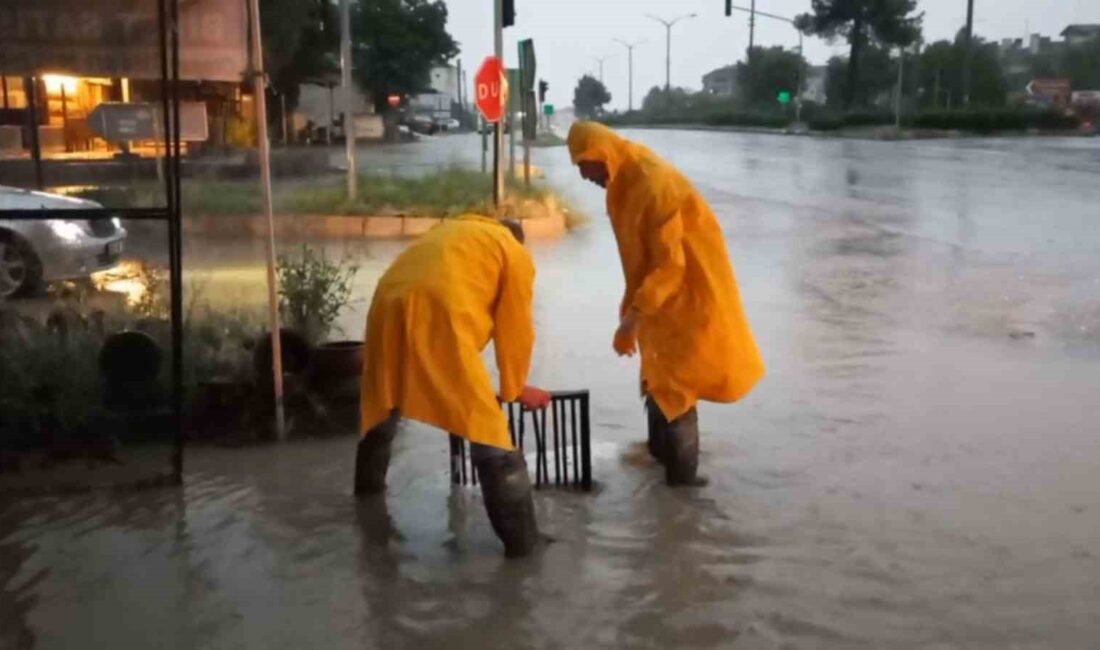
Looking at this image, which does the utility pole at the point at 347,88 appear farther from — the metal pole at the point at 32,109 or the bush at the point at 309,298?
the metal pole at the point at 32,109

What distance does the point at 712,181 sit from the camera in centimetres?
2395

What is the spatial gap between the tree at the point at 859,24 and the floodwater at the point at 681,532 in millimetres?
55964

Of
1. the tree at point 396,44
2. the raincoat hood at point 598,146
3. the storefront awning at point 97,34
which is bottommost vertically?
the raincoat hood at point 598,146

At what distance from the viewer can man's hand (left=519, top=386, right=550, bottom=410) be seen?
4359mm

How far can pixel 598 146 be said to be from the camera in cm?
494

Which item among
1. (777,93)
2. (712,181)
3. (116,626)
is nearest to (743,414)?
(116,626)

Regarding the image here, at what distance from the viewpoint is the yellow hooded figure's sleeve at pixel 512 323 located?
14.0 feet

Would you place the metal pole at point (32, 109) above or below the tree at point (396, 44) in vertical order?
below

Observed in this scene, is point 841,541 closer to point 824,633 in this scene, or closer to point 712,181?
point 824,633

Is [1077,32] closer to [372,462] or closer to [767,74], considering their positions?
[767,74]

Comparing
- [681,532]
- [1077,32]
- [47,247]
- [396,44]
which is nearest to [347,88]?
[47,247]

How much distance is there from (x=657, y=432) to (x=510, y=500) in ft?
4.52

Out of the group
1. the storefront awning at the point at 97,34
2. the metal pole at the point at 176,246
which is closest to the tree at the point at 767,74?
the storefront awning at the point at 97,34

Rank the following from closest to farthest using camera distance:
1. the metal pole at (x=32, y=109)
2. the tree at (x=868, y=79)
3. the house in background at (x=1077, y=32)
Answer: the metal pole at (x=32, y=109), the tree at (x=868, y=79), the house in background at (x=1077, y=32)
